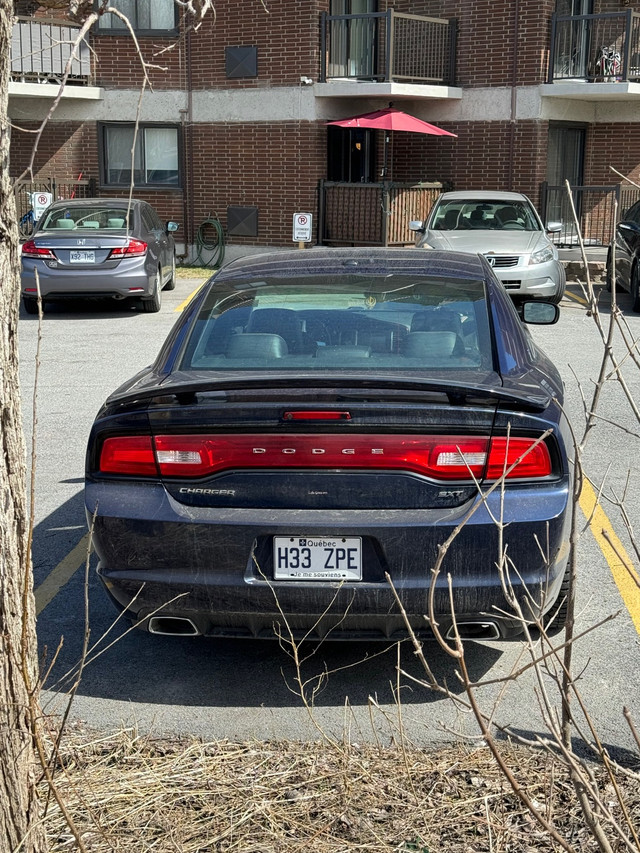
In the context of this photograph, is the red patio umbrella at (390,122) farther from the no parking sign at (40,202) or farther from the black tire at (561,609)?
the black tire at (561,609)

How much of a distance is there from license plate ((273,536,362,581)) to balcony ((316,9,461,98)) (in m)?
19.1

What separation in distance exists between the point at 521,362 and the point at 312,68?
19125 mm

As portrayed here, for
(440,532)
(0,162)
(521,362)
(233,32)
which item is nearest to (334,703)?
(440,532)

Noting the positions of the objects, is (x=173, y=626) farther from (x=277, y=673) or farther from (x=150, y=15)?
(x=150, y=15)

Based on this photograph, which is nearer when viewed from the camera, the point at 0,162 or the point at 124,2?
the point at 0,162

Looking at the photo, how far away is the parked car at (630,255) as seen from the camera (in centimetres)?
1623

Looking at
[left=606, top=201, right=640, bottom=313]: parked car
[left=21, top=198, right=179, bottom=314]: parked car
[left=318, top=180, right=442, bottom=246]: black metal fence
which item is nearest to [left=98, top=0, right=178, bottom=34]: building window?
[left=318, top=180, right=442, bottom=246]: black metal fence

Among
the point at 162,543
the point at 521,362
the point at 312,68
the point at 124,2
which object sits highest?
the point at 124,2

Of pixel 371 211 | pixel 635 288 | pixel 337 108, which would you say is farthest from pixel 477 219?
pixel 337 108

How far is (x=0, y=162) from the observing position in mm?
2652

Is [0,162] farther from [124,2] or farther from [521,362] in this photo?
[124,2]

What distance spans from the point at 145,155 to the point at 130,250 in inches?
409

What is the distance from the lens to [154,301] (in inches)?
631

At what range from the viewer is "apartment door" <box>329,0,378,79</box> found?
23094 mm
